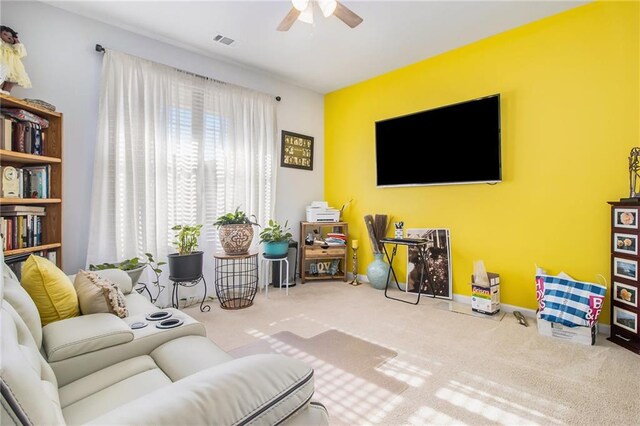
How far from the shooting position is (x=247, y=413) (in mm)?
695

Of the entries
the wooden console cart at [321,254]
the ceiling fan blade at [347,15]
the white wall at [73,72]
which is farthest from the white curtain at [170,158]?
the ceiling fan blade at [347,15]

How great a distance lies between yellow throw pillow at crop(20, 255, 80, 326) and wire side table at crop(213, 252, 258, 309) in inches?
67.1

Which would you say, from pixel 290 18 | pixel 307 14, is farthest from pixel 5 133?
pixel 307 14

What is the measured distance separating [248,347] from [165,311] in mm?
783

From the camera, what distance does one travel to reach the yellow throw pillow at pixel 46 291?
145 centimetres

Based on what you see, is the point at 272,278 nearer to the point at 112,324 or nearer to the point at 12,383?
the point at 112,324

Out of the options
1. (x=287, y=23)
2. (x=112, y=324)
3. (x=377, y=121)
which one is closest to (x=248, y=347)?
(x=112, y=324)

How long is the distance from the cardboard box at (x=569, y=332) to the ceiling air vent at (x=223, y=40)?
3.79 meters

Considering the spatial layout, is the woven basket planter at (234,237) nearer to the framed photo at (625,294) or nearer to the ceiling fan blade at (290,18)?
the ceiling fan blade at (290,18)

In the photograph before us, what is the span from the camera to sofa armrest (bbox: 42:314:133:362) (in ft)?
3.91

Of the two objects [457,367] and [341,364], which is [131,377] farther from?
[457,367]

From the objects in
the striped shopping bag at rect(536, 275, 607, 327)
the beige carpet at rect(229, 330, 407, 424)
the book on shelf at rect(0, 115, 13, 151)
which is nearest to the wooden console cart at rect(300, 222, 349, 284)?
the beige carpet at rect(229, 330, 407, 424)

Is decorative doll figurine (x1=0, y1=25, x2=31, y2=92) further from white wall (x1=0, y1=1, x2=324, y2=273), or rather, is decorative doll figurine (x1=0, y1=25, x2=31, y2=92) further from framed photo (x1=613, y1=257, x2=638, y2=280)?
framed photo (x1=613, y1=257, x2=638, y2=280)

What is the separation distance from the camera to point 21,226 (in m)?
2.15
